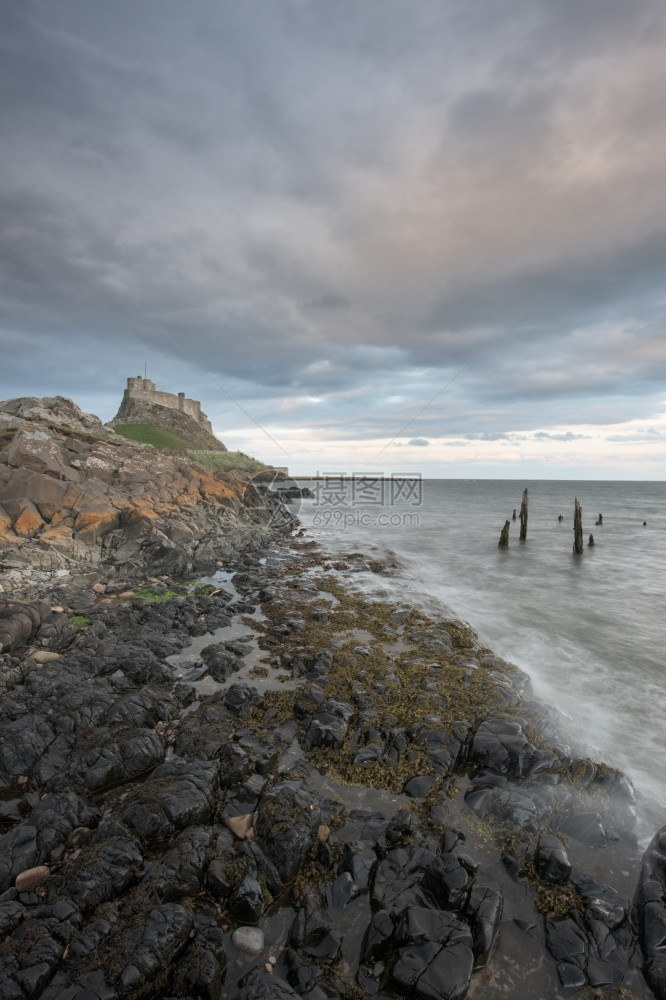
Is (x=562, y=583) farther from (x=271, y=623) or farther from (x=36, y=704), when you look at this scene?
(x=36, y=704)

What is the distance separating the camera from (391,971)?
3764mm

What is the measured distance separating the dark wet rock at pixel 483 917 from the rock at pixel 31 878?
440cm

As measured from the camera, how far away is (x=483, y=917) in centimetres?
420

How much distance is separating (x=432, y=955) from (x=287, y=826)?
192 centimetres

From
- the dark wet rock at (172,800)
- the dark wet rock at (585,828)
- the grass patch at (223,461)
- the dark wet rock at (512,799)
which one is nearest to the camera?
the dark wet rock at (172,800)

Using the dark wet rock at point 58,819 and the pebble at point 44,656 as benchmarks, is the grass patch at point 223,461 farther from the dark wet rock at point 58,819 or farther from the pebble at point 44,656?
the dark wet rock at point 58,819

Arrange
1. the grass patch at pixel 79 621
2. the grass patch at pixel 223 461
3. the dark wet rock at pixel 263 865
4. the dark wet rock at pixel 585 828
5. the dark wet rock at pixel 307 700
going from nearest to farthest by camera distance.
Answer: the dark wet rock at pixel 263 865 → the dark wet rock at pixel 585 828 → the dark wet rock at pixel 307 700 → the grass patch at pixel 79 621 → the grass patch at pixel 223 461

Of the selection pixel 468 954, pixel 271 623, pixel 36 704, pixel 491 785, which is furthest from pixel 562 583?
pixel 36 704

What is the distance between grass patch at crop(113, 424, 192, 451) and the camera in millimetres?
65025

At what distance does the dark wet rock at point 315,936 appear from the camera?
3947mm

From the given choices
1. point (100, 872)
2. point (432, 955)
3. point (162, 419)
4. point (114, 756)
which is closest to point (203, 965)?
point (100, 872)

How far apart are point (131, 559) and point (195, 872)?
559 inches

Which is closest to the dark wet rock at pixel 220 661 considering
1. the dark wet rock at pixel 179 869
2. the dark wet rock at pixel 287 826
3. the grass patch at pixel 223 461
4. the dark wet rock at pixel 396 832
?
the dark wet rock at pixel 287 826

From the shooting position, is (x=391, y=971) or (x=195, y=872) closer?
(x=391, y=971)
